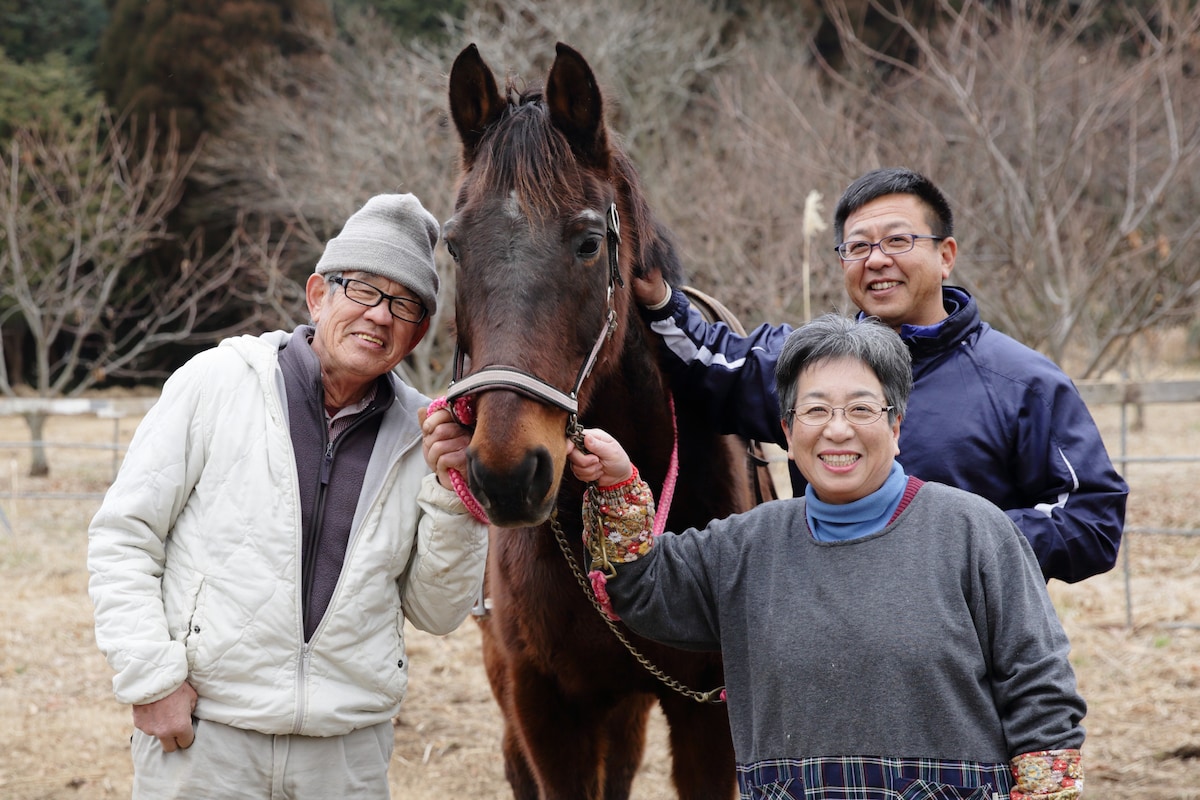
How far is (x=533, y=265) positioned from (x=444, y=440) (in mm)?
385

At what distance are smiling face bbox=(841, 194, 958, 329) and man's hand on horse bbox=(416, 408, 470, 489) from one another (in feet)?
3.11

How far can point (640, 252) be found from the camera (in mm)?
2455

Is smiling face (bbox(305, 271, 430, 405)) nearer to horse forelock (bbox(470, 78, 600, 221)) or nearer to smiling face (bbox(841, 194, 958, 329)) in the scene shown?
horse forelock (bbox(470, 78, 600, 221))

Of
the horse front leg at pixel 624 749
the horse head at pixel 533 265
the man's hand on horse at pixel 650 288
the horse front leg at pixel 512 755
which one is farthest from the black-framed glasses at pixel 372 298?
the horse front leg at pixel 512 755

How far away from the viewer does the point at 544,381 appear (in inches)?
75.0

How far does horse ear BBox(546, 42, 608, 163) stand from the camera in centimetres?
219

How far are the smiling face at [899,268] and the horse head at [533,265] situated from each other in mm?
534

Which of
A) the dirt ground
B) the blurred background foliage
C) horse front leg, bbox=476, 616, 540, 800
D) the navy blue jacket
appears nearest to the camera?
the navy blue jacket

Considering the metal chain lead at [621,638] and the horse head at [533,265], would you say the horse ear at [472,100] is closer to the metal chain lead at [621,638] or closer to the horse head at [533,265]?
the horse head at [533,265]

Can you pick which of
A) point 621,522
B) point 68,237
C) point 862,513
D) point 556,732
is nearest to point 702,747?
point 556,732

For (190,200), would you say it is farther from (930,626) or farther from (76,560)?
(930,626)

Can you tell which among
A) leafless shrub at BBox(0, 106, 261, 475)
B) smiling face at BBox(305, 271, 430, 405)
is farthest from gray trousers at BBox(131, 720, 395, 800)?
leafless shrub at BBox(0, 106, 261, 475)

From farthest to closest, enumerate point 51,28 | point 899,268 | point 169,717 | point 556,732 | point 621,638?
point 51,28 → point 556,732 → point 621,638 → point 899,268 → point 169,717

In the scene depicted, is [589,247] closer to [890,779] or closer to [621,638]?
[621,638]
